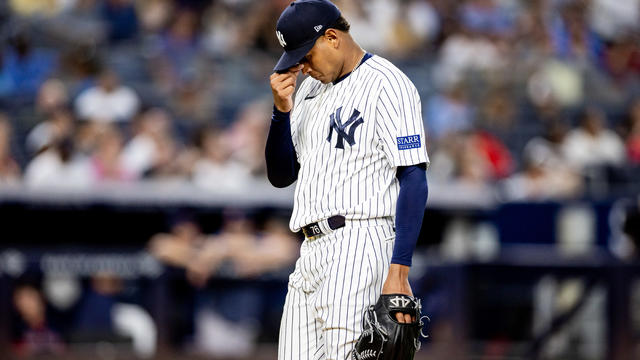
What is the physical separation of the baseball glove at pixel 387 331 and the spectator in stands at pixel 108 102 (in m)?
7.39

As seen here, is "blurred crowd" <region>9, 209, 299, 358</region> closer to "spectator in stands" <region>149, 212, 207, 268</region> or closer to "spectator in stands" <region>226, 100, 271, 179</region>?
"spectator in stands" <region>149, 212, 207, 268</region>

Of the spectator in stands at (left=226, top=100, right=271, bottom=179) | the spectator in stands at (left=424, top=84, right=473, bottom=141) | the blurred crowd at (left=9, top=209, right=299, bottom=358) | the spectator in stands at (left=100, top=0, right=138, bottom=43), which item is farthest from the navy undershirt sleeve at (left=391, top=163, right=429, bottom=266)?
the spectator in stands at (left=100, top=0, right=138, bottom=43)

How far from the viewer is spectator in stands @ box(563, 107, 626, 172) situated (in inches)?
450

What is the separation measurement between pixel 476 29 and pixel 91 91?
536 cm

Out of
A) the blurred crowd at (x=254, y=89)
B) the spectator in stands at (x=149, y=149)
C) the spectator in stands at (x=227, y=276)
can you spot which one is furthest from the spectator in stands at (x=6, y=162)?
the spectator in stands at (x=227, y=276)

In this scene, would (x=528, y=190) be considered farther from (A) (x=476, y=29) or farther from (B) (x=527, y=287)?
(A) (x=476, y=29)

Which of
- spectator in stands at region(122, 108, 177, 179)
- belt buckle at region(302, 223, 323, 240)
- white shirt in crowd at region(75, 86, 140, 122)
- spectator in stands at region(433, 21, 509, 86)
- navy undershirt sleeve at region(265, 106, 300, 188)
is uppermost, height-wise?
spectator in stands at region(433, 21, 509, 86)

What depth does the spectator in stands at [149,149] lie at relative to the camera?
9.68 metres

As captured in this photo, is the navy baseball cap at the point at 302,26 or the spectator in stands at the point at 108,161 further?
the spectator in stands at the point at 108,161

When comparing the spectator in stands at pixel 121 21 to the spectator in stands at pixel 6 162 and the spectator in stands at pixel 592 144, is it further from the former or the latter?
the spectator in stands at pixel 592 144

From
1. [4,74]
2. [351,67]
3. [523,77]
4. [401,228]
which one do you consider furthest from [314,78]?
[523,77]

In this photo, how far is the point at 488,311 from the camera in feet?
28.1

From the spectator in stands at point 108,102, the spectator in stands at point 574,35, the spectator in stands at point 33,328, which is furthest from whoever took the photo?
the spectator in stands at point 574,35

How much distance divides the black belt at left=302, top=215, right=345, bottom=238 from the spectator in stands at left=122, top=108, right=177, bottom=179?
579cm
